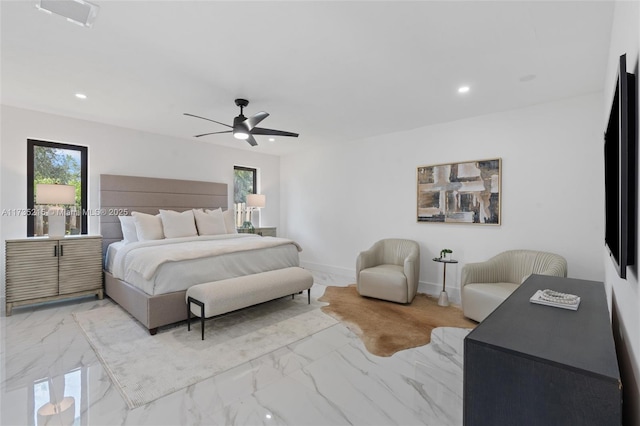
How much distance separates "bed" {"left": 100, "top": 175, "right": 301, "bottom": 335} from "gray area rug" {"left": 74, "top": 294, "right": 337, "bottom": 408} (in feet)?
0.70

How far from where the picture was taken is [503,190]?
382cm

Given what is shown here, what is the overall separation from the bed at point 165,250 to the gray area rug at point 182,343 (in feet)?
0.70

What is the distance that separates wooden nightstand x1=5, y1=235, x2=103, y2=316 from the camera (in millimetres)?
3559

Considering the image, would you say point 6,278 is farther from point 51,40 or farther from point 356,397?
point 356,397

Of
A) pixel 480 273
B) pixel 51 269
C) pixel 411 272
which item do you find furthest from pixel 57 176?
pixel 480 273

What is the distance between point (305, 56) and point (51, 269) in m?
3.99

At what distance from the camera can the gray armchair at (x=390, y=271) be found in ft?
13.0

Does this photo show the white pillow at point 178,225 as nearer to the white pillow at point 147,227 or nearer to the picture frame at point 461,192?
the white pillow at point 147,227

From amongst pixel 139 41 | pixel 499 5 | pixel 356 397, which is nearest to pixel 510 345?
pixel 356 397

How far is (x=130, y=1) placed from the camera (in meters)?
1.85

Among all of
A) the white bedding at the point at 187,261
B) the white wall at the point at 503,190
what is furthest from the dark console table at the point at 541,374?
the white bedding at the point at 187,261

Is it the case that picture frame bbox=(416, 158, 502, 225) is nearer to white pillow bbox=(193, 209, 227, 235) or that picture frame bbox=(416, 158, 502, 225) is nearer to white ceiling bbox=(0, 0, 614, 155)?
white ceiling bbox=(0, 0, 614, 155)

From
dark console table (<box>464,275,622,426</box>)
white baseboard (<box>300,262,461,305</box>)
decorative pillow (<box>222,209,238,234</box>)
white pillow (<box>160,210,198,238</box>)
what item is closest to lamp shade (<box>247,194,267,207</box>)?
decorative pillow (<box>222,209,238,234</box>)

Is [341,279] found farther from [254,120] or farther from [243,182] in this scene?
[254,120]
